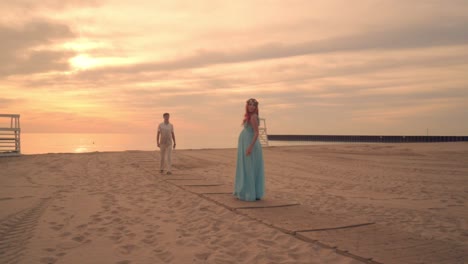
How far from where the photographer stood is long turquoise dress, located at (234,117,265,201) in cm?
672

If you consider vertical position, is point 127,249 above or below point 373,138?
below

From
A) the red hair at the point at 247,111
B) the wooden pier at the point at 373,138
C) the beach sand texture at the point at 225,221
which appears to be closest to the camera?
the beach sand texture at the point at 225,221

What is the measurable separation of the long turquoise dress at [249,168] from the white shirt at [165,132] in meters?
4.32

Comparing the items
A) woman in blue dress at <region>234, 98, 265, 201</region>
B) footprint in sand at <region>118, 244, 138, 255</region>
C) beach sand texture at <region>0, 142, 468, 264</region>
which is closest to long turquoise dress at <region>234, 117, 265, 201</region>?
woman in blue dress at <region>234, 98, 265, 201</region>

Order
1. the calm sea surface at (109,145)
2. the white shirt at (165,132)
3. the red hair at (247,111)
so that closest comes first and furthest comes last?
the red hair at (247,111) < the white shirt at (165,132) < the calm sea surface at (109,145)

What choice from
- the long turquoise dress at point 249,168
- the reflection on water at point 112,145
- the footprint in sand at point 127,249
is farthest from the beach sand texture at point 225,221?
the reflection on water at point 112,145

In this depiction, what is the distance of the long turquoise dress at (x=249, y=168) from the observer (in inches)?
265

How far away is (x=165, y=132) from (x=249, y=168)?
463 cm

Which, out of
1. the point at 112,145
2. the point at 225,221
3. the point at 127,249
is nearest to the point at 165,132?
the point at 225,221

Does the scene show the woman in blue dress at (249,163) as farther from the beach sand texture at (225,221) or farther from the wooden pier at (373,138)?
the wooden pier at (373,138)

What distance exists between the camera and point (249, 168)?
670 centimetres

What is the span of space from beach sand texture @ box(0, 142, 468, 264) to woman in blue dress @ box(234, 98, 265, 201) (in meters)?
0.27

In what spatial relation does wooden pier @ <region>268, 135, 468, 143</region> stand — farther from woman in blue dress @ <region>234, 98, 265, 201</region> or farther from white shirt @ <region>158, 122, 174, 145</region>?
woman in blue dress @ <region>234, 98, 265, 201</region>

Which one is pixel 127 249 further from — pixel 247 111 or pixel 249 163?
pixel 247 111
